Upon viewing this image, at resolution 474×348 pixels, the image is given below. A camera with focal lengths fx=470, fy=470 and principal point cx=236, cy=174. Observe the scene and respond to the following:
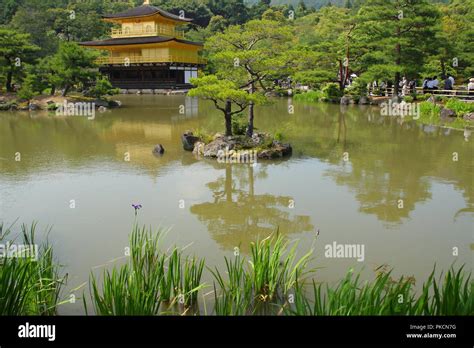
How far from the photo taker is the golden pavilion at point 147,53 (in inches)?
1364

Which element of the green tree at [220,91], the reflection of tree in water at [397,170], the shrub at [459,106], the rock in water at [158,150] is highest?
the green tree at [220,91]

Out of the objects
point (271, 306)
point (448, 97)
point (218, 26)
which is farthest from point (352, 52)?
point (218, 26)

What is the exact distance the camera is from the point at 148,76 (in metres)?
35.8

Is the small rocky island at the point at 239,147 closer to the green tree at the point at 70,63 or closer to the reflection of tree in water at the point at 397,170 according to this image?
the reflection of tree in water at the point at 397,170

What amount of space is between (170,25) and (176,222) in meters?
33.4

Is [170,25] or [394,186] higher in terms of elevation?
[170,25]

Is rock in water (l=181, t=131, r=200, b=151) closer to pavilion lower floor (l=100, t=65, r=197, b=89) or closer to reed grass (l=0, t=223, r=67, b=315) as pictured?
reed grass (l=0, t=223, r=67, b=315)

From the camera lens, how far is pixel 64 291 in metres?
4.66

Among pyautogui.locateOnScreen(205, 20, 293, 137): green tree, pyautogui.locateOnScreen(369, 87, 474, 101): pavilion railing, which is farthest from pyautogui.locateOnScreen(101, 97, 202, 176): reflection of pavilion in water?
pyautogui.locateOnScreen(369, 87, 474, 101): pavilion railing

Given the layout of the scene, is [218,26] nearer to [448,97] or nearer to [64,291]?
[448,97]

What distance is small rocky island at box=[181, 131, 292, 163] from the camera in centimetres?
1109

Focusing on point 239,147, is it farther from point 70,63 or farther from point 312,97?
point 312,97

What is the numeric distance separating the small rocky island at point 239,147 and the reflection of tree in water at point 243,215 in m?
1.94

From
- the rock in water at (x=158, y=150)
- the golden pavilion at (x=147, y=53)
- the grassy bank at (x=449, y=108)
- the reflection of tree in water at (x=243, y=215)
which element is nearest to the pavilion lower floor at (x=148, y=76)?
the golden pavilion at (x=147, y=53)
